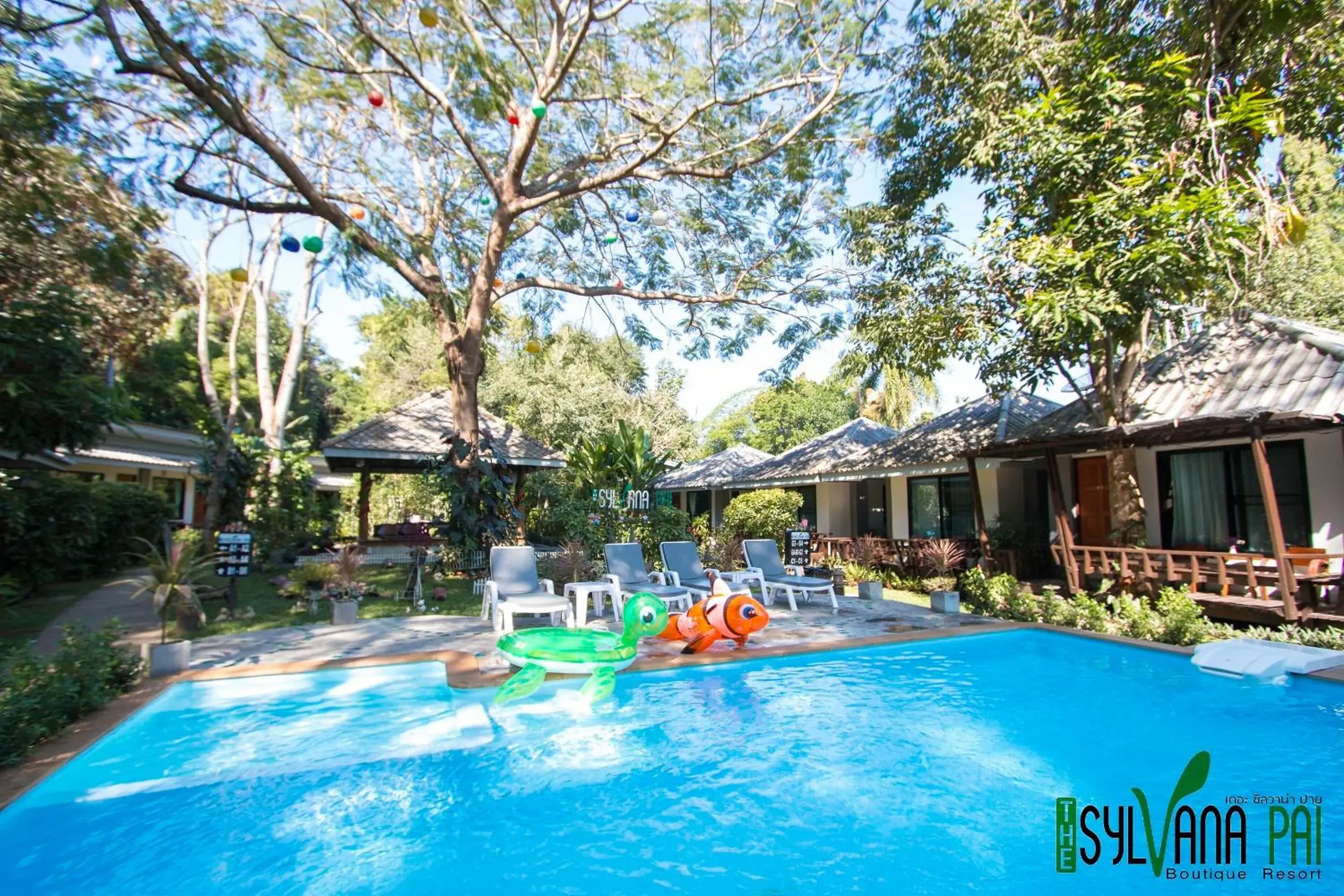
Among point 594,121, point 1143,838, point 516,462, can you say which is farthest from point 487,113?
point 1143,838

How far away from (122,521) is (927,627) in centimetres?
1893

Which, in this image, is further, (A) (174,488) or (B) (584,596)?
(A) (174,488)

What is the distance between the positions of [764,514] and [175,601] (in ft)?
41.4

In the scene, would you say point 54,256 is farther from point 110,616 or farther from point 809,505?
point 809,505

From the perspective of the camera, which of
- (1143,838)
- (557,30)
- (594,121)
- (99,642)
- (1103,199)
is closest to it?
(1143,838)

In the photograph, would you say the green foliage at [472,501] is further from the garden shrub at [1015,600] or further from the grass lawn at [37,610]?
the garden shrub at [1015,600]

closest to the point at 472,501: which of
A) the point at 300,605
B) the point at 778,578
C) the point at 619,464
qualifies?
the point at 300,605

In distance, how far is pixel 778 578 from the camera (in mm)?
12227

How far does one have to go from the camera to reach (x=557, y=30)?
11.4 m

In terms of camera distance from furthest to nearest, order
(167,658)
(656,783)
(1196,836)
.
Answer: (167,658)
(656,783)
(1196,836)

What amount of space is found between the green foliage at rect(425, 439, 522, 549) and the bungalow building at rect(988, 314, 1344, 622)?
9.50m

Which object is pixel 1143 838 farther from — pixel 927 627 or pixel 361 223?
pixel 361 223

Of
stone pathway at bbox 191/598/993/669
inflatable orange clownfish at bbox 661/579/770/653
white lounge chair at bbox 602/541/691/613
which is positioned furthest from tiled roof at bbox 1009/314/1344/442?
white lounge chair at bbox 602/541/691/613

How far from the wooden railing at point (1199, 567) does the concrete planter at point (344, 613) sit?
11.2 meters
